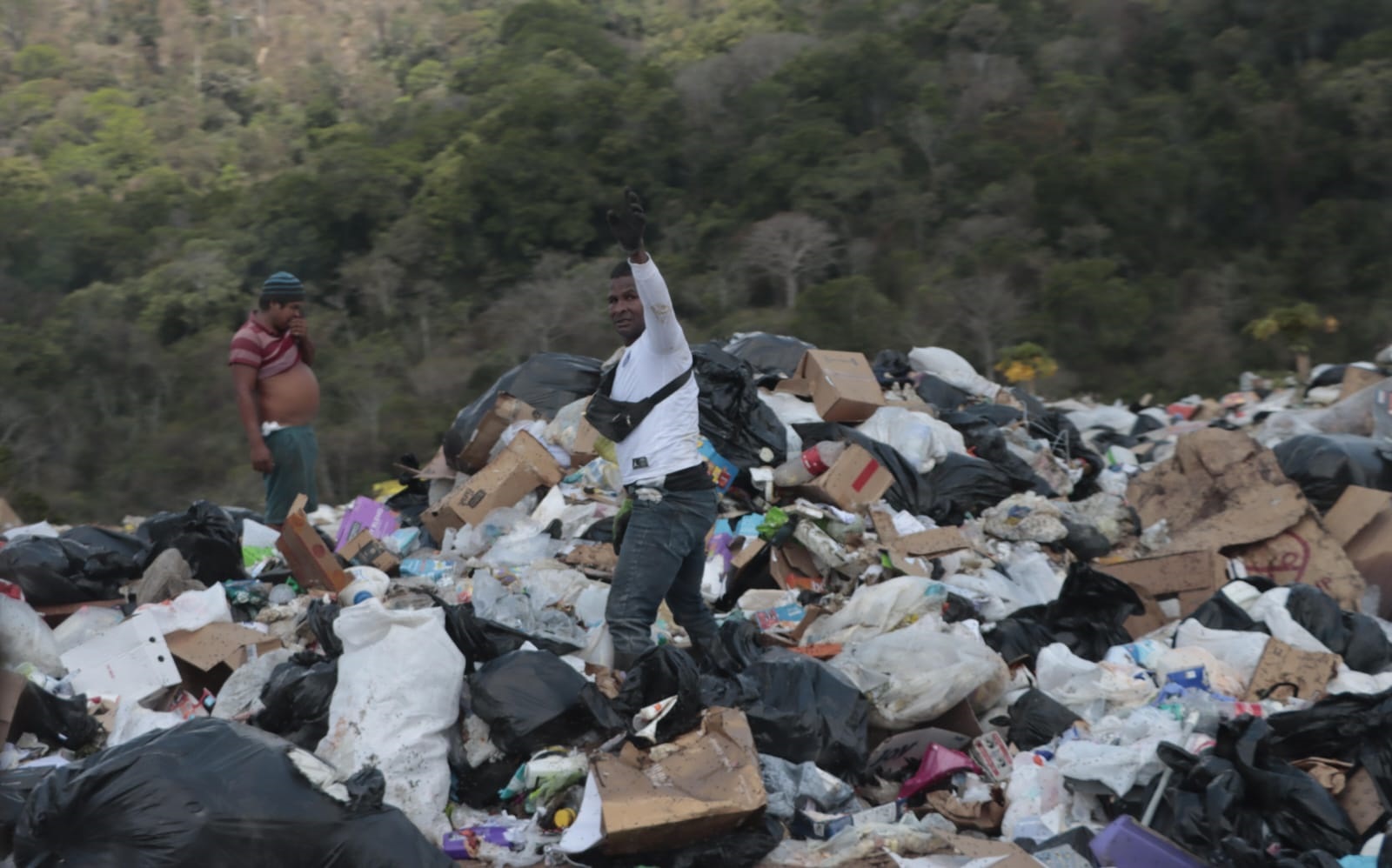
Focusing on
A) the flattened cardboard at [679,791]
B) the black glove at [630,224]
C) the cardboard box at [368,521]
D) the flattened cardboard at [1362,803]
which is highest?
the black glove at [630,224]

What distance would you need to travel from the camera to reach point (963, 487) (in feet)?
19.5

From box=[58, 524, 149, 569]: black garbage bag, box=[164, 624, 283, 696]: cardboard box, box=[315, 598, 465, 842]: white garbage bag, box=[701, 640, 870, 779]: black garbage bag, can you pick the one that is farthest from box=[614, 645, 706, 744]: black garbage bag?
box=[58, 524, 149, 569]: black garbage bag

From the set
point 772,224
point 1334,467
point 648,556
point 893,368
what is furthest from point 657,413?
point 772,224

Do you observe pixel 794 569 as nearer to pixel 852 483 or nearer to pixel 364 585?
pixel 852 483

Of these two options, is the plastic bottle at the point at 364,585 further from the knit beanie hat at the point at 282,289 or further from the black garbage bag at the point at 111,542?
the knit beanie hat at the point at 282,289

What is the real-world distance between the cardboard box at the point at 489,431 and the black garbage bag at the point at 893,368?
202 centimetres

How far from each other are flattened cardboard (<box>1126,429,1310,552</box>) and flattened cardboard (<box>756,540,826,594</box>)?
4.54 feet

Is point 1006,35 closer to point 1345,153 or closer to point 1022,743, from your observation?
point 1345,153

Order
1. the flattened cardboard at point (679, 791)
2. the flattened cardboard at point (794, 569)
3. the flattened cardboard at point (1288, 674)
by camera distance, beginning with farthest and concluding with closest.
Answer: the flattened cardboard at point (794, 569)
the flattened cardboard at point (1288, 674)
the flattened cardboard at point (679, 791)

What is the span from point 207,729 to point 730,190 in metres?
27.5

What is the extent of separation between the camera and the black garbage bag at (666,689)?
325cm

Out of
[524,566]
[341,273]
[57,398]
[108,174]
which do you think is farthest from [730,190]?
[524,566]

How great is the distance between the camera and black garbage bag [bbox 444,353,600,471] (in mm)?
6168

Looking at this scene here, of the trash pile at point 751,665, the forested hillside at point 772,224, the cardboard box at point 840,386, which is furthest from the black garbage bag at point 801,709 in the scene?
the forested hillside at point 772,224
